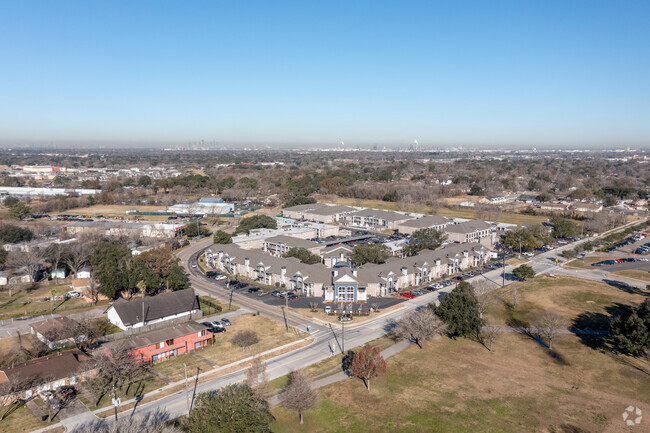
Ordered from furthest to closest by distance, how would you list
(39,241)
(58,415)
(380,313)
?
1. (39,241)
2. (380,313)
3. (58,415)

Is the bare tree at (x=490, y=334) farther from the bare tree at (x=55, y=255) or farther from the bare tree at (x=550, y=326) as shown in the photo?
the bare tree at (x=55, y=255)

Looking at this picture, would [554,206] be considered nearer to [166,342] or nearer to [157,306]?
[157,306]

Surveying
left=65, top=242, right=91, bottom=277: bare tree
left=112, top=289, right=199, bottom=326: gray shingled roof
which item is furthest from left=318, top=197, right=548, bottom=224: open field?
left=112, top=289, right=199, bottom=326: gray shingled roof

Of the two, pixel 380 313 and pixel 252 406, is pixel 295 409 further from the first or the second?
pixel 380 313

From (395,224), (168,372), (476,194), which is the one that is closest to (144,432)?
(168,372)

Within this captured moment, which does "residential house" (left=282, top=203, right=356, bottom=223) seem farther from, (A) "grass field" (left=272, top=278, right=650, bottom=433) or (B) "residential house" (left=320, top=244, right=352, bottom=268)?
(A) "grass field" (left=272, top=278, right=650, bottom=433)
